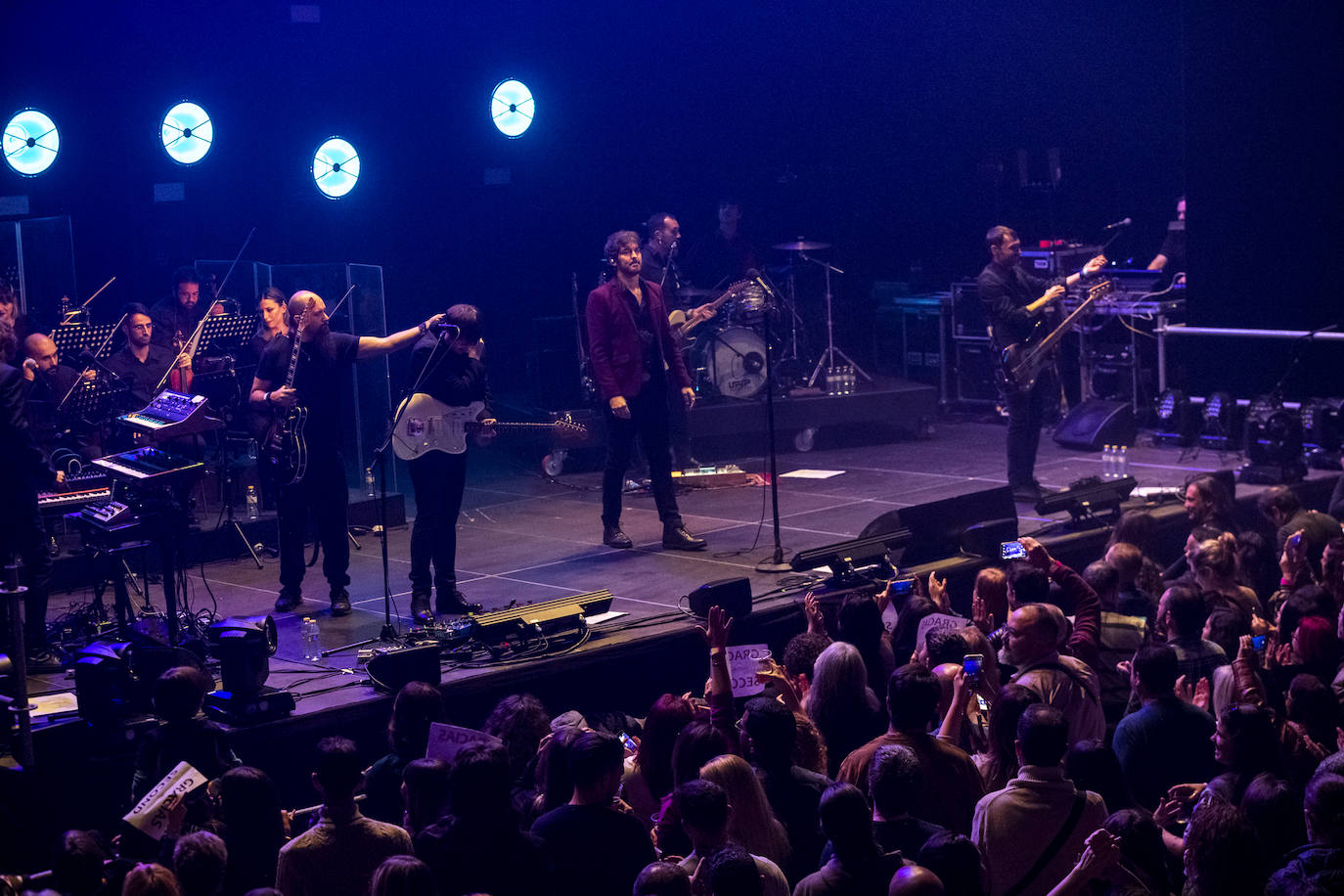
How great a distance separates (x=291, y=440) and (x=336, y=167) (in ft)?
22.1

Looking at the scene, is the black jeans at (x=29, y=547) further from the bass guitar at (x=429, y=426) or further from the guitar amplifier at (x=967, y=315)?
the guitar amplifier at (x=967, y=315)

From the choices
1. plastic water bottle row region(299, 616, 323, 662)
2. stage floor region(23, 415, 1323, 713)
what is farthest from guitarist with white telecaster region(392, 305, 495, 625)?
plastic water bottle row region(299, 616, 323, 662)

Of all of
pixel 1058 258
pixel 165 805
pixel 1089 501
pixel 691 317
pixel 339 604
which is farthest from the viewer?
pixel 1058 258

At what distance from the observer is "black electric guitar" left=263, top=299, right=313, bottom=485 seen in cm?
823

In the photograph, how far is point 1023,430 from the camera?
10.8 meters

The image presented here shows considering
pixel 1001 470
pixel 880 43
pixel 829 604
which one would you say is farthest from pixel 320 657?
pixel 880 43

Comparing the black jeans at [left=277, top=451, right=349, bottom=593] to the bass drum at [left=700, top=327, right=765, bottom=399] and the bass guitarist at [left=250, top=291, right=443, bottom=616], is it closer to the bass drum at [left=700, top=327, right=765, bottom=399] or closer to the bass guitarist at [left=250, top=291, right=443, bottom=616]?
the bass guitarist at [left=250, top=291, right=443, bottom=616]

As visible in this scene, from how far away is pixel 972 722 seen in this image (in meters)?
5.90

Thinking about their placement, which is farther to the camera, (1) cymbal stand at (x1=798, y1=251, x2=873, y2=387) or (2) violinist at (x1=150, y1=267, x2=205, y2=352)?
(1) cymbal stand at (x1=798, y1=251, x2=873, y2=387)

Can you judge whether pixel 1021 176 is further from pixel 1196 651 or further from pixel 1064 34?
pixel 1196 651

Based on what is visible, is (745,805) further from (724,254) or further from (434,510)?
(724,254)

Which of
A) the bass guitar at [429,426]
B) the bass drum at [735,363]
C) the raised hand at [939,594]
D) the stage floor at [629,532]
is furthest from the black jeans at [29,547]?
the bass drum at [735,363]

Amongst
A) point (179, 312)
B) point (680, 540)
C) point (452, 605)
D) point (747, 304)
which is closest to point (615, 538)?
point (680, 540)

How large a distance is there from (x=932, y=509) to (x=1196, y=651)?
3.14 metres
